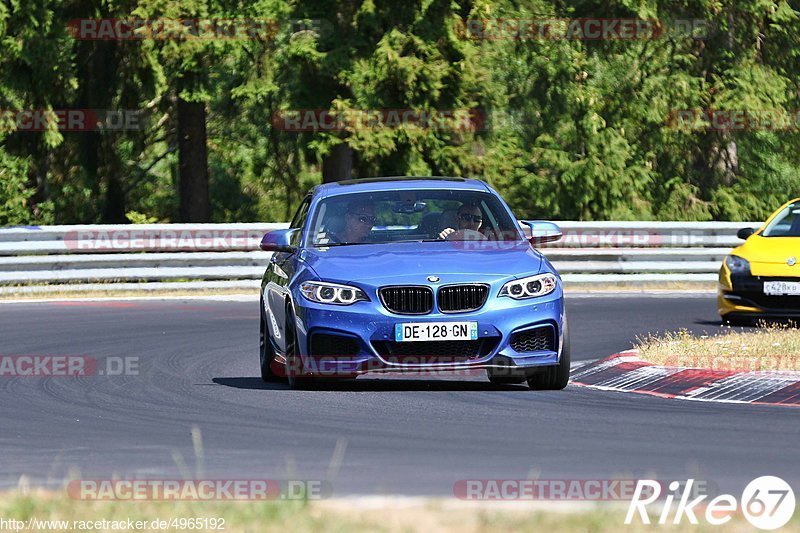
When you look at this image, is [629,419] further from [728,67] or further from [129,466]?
[728,67]

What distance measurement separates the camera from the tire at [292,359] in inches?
451

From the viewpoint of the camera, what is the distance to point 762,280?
57.7 feet

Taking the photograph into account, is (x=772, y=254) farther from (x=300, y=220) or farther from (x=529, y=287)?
(x=529, y=287)

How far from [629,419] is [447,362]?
1.46 m

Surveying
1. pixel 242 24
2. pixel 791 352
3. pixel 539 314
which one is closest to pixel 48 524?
pixel 539 314

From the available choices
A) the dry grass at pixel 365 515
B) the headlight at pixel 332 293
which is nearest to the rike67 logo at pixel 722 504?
the dry grass at pixel 365 515

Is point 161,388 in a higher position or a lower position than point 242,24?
lower

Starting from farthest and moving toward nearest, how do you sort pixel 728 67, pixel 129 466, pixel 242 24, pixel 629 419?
pixel 728 67
pixel 242 24
pixel 629 419
pixel 129 466

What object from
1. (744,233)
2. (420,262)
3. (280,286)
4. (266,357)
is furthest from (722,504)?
(744,233)

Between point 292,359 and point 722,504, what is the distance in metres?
5.14

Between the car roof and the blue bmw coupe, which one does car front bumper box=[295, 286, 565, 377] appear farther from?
the car roof

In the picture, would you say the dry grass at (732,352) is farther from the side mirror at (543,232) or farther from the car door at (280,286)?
the car door at (280,286)

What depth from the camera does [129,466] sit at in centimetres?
832

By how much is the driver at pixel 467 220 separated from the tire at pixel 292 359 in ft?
4.59
